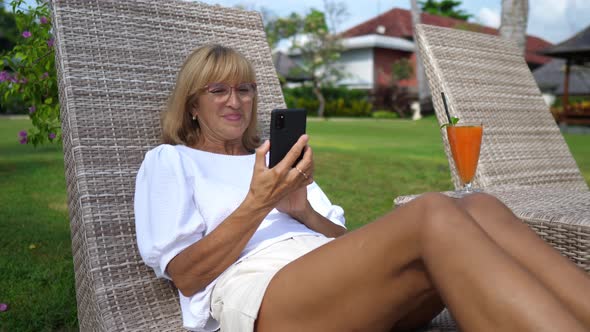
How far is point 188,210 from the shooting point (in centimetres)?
159

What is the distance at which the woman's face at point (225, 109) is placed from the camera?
181 centimetres

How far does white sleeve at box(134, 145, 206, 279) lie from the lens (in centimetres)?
154

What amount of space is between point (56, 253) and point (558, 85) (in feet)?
94.5

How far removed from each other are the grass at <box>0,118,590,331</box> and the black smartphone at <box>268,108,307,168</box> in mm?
1357

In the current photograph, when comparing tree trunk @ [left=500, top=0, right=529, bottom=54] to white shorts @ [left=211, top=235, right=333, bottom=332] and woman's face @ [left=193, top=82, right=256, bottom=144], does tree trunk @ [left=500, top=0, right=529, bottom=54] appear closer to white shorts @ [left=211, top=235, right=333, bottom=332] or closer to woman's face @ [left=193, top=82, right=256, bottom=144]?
woman's face @ [left=193, top=82, right=256, bottom=144]

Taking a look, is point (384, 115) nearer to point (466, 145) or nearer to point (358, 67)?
point (358, 67)

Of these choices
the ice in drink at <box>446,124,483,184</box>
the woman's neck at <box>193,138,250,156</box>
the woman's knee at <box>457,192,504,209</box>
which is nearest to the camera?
the woman's knee at <box>457,192,504,209</box>

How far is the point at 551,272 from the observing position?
4.34ft

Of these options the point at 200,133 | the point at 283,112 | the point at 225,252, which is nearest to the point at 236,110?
the point at 200,133

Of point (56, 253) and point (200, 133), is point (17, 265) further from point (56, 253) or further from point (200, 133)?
point (200, 133)

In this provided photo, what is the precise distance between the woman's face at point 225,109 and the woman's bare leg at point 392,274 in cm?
61

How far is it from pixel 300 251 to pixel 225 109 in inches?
20.8

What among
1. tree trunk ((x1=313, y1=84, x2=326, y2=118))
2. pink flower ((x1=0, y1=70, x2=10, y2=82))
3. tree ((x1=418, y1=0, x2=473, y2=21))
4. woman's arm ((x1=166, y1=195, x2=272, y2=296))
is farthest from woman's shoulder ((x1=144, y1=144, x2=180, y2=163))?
tree ((x1=418, y1=0, x2=473, y2=21))

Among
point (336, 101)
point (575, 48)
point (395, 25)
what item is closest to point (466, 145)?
point (575, 48)
